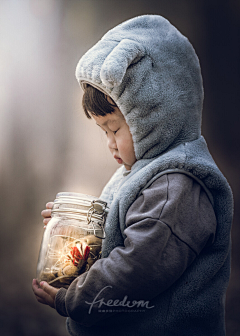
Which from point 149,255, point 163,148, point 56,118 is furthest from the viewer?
point 56,118

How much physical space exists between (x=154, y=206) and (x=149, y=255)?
0.08 m

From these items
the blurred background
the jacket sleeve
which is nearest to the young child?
the jacket sleeve

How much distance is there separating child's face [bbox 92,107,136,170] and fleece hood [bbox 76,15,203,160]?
0.07 feet

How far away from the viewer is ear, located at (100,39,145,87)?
0.47 metres

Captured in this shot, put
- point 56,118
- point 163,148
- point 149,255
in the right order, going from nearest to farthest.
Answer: point 149,255
point 163,148
point 56,118

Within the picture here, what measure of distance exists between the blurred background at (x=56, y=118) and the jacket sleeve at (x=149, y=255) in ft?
1.79

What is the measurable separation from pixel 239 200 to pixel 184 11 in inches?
26.5

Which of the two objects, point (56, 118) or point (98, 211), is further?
point (56, 118)

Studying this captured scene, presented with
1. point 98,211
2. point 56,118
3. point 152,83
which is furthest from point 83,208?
point 56,118

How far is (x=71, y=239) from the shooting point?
55 centimetres

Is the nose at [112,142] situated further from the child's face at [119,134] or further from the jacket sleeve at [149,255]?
the jacket sleeve at [149,255]

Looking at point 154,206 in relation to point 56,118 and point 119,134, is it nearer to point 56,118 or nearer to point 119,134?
point 119,134

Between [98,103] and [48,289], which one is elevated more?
[98,103]

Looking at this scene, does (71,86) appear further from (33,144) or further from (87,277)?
(87,277)
